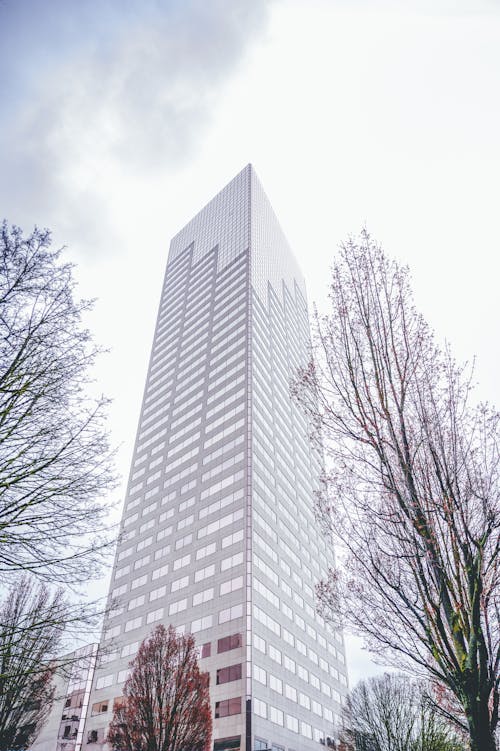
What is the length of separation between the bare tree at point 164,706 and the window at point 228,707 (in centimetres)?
1444

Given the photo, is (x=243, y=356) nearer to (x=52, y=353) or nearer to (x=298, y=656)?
(x=298, y=656)

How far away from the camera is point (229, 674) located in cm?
4006

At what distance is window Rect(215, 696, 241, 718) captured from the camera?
3806 centimetres

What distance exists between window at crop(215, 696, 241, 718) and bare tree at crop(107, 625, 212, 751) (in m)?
14.4

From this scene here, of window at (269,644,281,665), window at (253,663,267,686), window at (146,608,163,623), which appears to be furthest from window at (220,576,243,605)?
window at (146,608,163,623)

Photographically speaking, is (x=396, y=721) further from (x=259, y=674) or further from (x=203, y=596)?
(x=203, y=596)

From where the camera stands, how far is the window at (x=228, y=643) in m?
41.2

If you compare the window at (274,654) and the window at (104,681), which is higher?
the window at (274,654)

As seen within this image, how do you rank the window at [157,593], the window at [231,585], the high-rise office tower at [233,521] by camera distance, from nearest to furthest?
the high-rise office tower at [233,521] → the window at [231,585] → the window at [157,593]

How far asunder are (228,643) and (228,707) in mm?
4910

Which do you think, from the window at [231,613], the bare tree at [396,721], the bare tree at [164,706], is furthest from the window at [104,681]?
the bare tree at [164,706]

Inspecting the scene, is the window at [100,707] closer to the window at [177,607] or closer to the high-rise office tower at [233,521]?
the high-rise office tower at [233,521]

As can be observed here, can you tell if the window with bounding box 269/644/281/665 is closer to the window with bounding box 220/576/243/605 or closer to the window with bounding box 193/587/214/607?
the window with bounding box 220/576/243/605

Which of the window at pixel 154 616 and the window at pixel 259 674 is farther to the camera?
the window at pixel 154 616
